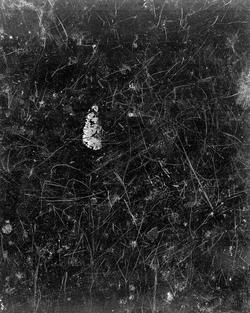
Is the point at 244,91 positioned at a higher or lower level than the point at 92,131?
higher

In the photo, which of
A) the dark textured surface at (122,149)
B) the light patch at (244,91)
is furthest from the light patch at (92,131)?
the light patch at (244,91)

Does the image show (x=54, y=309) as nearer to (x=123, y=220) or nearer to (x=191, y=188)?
(x=123, y=220)

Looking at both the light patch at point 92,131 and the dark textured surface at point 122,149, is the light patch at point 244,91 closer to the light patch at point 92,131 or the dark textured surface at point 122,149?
the dark textured surface at point 122,149

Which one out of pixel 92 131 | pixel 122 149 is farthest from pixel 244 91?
pixel 92 131

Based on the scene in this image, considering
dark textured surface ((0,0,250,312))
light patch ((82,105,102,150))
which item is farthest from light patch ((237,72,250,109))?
light patch ((82,105,102,150))

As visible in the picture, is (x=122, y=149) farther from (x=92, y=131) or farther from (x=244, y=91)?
(x=244, y=91)

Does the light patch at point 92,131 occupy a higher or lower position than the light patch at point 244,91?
lower

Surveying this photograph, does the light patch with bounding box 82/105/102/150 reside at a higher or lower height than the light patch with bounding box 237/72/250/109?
lower

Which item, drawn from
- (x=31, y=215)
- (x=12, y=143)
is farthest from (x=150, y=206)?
(x=12, y=143)

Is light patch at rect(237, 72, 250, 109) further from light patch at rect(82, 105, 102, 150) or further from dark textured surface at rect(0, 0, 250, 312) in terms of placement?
light patch at rect(82, 105, 102, 150)
